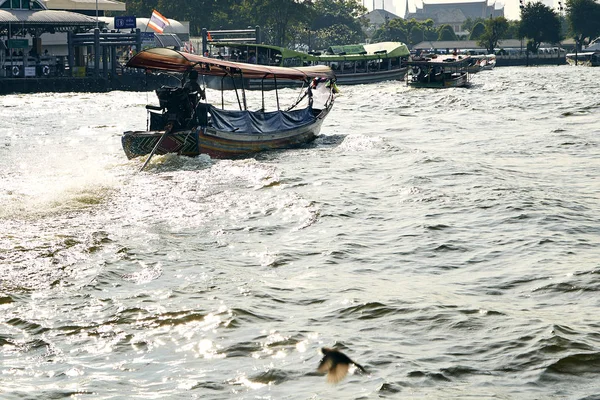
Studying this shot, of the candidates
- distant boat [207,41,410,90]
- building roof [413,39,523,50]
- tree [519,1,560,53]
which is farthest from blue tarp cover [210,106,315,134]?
building roof [413,39,523,50]

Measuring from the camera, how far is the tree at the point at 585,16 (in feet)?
381

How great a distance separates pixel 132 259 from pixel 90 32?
4590cm

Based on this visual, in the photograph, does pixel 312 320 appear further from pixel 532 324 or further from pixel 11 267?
pixel 11 267

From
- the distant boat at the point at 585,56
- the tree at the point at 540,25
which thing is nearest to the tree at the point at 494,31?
the tree at the point at 540,25

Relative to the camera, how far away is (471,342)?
7824mm

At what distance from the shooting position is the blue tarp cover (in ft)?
64.4

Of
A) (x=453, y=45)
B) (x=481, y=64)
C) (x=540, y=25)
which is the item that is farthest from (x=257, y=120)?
(x=453, y=45)

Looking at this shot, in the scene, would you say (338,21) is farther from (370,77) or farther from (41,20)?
(41,20)

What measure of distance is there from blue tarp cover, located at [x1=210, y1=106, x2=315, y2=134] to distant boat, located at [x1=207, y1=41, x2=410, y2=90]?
2854cm

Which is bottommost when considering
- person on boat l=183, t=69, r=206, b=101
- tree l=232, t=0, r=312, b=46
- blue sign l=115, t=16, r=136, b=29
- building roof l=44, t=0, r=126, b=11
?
person on boat l=183, t=69, r=206, b=101

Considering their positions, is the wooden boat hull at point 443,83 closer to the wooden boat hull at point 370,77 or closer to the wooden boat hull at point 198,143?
the wooden boat hull at point 370,77

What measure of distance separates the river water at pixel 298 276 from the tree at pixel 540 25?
3874 inches

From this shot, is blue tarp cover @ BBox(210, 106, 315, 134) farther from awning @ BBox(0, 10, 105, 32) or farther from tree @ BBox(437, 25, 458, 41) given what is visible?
tree @ BBox(437, 25, 458, 41)

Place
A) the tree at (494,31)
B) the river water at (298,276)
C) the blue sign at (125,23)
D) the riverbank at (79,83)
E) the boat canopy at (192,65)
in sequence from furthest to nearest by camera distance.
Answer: the tree at (494,31), the blue sign at (125,23), the riverbank at (79,83), the boat canopy at (192,65), the river water at (298,276)
